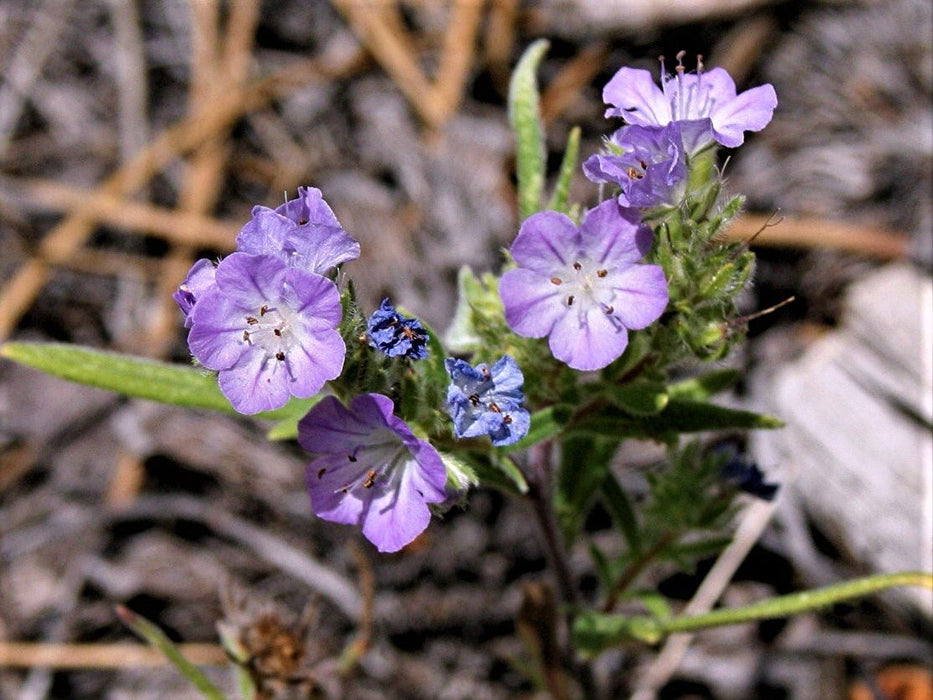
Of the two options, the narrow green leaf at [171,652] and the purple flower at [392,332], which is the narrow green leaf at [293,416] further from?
the narrow green leaf at [171,652]

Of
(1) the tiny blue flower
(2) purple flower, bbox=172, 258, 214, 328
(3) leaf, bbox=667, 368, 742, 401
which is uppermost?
(2) purple flower, bbox=172, 258, 214, 328

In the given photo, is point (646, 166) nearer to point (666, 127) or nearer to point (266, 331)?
point (666, 127)

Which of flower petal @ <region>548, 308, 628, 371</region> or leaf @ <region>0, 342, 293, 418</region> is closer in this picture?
flower petal @ <region>548, 308, 628, 371</region>

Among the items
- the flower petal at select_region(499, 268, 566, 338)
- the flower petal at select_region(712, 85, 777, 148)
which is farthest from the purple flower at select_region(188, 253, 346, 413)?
the flower petal at select_region(712, 85, 777, 148)

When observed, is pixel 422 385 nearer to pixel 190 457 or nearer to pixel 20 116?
pixel 190 457

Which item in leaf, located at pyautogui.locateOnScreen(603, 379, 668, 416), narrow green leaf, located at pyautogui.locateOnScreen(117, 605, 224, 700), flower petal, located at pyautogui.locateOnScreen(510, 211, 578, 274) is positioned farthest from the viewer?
narrow green leaf, located at pyautogui.locateOnScreen(117, 605, 224, 700)

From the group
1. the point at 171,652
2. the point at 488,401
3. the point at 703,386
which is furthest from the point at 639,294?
the point at 171,652

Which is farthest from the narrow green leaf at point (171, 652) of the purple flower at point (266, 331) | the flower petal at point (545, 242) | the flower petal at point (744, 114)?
the flower petal at point (744, 114)

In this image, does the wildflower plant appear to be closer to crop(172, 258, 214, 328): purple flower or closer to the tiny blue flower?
crop(172, 258, 214, 328): purple flower
